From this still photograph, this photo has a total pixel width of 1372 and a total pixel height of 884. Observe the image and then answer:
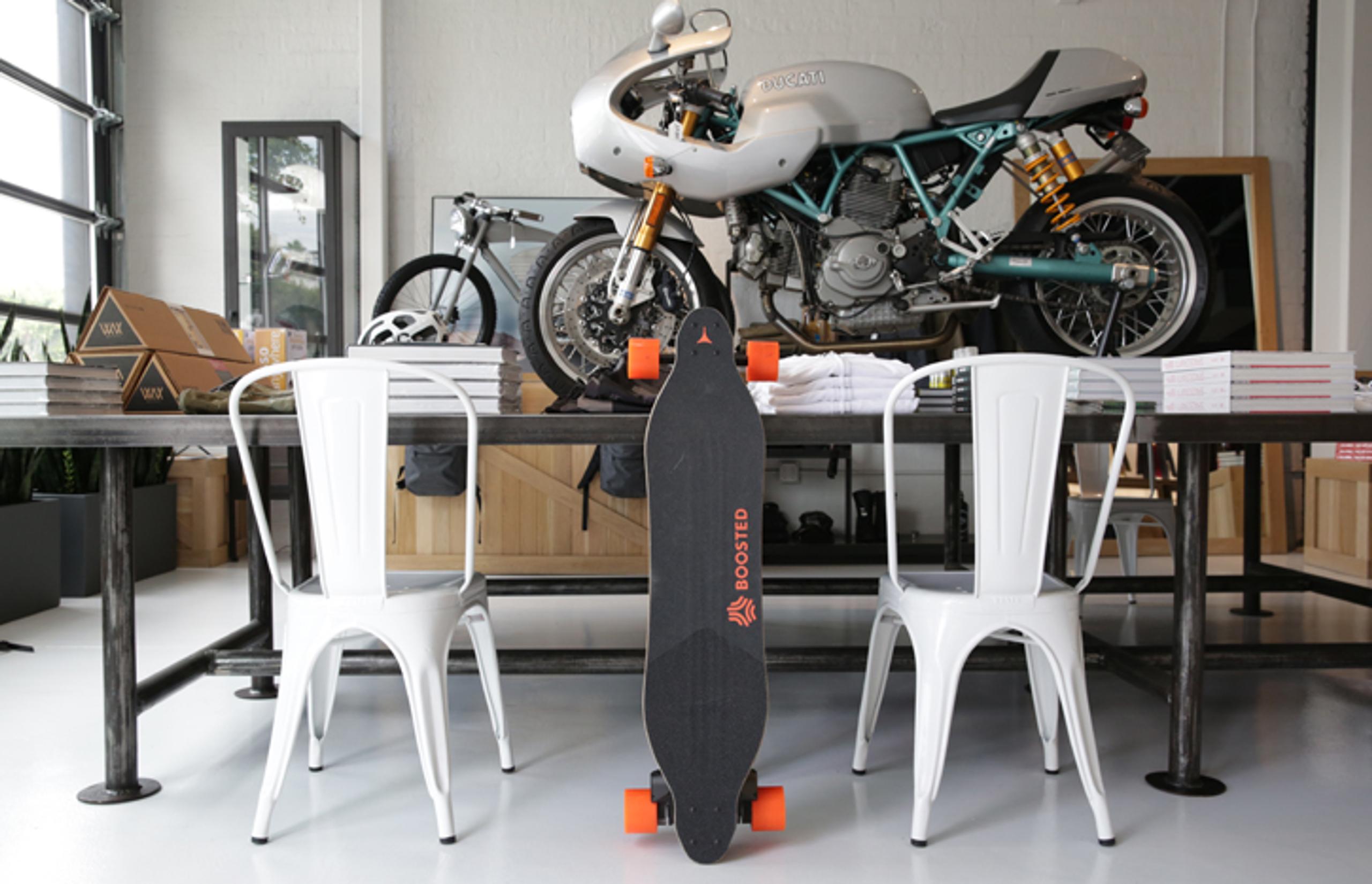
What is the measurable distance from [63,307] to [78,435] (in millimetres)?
3811

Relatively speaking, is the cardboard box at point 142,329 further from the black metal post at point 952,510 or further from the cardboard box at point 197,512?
the black metal post at point 952,510

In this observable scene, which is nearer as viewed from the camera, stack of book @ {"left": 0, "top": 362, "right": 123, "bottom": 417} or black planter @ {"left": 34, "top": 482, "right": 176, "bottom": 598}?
stack of book @ {"left": 0, "top": 362, "right": 123, "bottom": 417}

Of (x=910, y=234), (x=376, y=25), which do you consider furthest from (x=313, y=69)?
(x=910, y=234)

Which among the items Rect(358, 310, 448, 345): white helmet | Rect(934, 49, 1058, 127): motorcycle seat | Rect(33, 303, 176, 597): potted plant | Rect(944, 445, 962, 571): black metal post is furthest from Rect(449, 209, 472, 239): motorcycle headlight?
Rect(944, 445, 962, 571): black metal post

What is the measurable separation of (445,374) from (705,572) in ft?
2.08

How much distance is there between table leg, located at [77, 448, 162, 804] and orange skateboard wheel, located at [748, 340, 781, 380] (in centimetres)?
117

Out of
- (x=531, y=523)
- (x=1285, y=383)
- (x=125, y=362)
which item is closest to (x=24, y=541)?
A: (x=125, y=362)

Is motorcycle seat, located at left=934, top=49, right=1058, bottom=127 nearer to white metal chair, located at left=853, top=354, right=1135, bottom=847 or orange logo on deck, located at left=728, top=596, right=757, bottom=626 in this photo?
white metal chair, located at left=853, top=354, right=1135, bottom=847

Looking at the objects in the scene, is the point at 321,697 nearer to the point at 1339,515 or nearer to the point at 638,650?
the point at 638,650

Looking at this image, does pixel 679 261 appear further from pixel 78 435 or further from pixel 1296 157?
pixel 1296 157

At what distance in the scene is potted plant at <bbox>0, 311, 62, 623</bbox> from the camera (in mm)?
3163

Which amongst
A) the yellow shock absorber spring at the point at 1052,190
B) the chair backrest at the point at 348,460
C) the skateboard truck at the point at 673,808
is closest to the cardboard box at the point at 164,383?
the chair backrest at the point at 348,460

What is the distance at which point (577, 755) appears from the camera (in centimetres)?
191

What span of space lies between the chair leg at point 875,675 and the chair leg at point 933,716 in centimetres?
20
